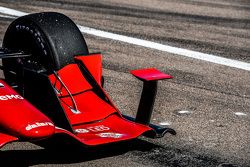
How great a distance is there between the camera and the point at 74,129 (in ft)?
18.4

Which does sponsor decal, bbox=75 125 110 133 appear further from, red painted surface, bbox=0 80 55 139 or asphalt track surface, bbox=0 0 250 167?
red painted surface, bbox=0 80 55 139

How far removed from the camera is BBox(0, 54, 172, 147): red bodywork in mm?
4930

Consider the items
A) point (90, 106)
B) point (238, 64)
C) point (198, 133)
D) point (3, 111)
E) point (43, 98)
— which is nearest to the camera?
point (3, 111)

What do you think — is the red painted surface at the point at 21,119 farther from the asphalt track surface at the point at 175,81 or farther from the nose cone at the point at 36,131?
the asphalt track surface at the point at 175,81

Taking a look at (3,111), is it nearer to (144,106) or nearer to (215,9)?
(144,106)

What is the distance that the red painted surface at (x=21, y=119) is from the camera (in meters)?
4.87

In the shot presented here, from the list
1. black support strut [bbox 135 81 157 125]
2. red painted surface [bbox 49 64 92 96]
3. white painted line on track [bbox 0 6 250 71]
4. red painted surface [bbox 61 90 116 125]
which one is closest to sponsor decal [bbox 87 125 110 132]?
red painted surface [bbox 61 90 116 125]

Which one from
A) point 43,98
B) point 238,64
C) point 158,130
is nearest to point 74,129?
point 43,98

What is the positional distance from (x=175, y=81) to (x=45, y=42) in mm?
2815

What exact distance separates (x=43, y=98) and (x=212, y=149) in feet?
4.81

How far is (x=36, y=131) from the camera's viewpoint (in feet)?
15.9

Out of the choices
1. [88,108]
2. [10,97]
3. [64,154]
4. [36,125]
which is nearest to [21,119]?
[36,125]

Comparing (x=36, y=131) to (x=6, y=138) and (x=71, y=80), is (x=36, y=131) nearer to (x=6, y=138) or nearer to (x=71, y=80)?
(x=6, y=138)

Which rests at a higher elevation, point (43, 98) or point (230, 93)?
point (43, 98)
